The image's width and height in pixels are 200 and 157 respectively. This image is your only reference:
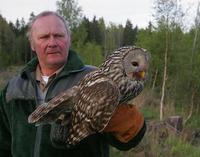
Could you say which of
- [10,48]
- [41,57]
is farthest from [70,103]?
→ [10,48]

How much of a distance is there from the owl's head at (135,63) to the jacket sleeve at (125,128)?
0.25 meters

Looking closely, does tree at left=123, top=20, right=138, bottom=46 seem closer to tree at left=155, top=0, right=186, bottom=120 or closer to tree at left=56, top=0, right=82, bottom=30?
tree at left=56, top=0, right=82, bottom=30

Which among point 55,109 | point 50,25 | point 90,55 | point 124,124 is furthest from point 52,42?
point 90,55

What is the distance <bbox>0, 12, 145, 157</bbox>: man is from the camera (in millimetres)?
3527

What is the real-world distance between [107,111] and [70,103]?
296 mm

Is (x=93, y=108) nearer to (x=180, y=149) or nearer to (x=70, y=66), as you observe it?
(x=70, y=66)

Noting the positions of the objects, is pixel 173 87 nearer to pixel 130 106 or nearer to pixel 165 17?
pixel 165 17

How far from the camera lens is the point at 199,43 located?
21.4 metres

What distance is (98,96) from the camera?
3.20 metres

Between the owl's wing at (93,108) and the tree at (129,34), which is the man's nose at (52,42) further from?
the tree at (129,34)

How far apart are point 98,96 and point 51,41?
2.27ft

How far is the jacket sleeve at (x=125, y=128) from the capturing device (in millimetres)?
3332

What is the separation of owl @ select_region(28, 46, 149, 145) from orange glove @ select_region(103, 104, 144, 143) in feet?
0.23

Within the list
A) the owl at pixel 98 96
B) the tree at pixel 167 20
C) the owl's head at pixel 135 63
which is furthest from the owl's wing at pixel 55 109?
the tree at pixel 167 20
